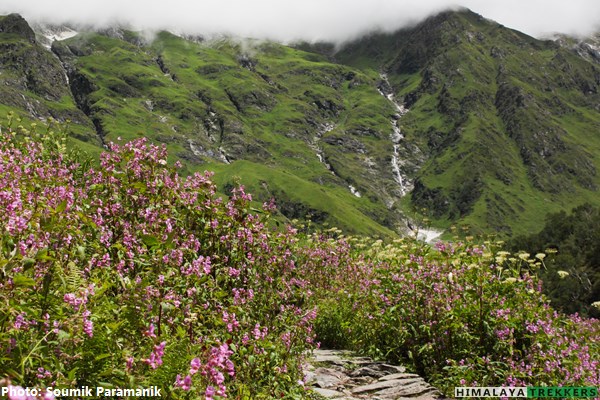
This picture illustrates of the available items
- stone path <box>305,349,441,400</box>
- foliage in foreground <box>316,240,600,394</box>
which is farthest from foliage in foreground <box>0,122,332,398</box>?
foliage in foreground <box>316,240,600,394</box>

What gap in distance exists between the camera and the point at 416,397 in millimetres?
9078

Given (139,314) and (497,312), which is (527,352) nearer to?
(497,312)

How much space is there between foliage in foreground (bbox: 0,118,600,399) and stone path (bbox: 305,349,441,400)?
523 millimetres

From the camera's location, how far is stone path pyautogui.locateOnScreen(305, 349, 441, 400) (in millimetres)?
9133

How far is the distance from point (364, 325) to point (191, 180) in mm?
5887

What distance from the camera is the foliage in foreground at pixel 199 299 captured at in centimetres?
455

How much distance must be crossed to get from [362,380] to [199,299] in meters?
4.99

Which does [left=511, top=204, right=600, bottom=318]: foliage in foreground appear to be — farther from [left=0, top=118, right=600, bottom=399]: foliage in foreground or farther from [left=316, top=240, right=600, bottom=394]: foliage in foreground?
[left=0, top=118, right=600, bottom=399]: foliage in foreground

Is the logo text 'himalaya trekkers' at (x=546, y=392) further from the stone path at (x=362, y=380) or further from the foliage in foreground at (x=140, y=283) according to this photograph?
the foliage in foreground at (x=140, y=283)

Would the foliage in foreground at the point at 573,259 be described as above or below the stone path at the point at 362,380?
below

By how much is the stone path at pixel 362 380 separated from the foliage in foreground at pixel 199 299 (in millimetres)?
523

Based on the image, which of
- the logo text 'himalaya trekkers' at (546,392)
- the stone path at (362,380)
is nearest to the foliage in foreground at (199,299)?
the logo text 'himalaya trekkers' at (546,392)

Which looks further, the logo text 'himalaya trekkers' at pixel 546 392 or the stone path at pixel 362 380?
the stone path at pixel 362 380

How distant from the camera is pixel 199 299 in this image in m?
6.57
